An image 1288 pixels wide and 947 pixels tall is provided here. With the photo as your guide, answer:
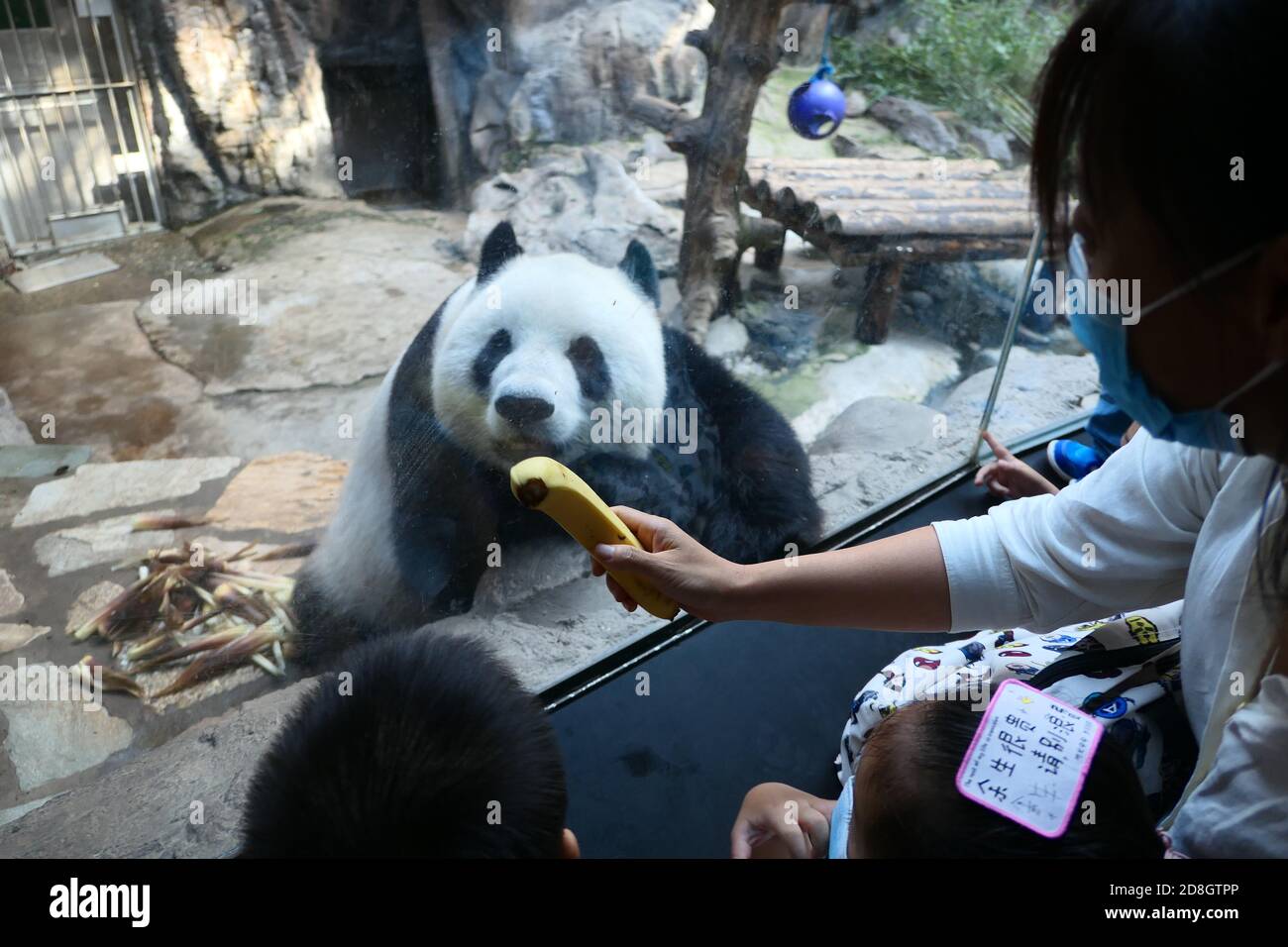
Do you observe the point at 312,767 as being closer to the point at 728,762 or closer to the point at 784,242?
the point at 728,762

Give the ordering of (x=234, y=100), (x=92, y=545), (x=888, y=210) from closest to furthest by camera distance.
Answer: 1. (x=92, y=545)
2. (x=234, y=100)
3. (x=888, y=210)

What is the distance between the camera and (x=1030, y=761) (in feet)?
2.61

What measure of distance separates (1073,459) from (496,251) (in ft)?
5.72

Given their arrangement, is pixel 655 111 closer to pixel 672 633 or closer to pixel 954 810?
pixel 672 633

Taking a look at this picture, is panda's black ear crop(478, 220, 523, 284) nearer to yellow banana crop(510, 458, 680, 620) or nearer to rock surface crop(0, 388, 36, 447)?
yellow banana crop(510, 458, 680, 620)

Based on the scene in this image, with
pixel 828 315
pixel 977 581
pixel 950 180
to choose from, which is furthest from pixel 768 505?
pixel 950 180

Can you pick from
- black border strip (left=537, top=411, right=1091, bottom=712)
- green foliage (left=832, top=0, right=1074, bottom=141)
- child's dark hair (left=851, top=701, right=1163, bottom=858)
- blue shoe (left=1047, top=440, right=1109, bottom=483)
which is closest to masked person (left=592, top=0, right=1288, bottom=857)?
child's dark hair (left=851, top=701, right=1163, bottom=858)

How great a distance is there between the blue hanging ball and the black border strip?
985mm

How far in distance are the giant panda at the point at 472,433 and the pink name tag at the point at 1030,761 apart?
3.33 feet

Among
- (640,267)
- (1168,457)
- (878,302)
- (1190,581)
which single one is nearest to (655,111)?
(640,267)

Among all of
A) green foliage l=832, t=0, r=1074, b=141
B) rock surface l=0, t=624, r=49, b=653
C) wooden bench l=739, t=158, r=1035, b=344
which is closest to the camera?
rock surface l=0, t=624, r=49, b=653

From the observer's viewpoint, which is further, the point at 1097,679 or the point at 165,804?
the point at 165,804

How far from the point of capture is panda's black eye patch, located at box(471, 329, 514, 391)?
1649mm
